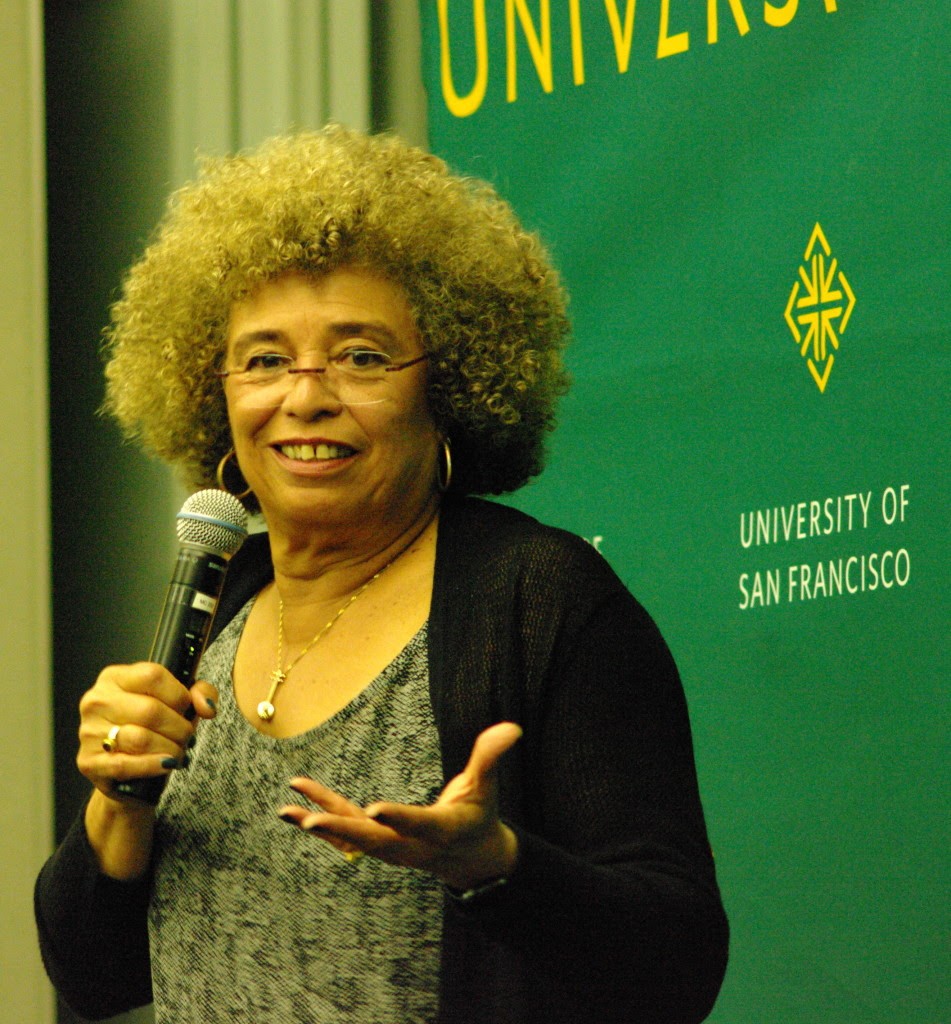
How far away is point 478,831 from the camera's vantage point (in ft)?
4.48

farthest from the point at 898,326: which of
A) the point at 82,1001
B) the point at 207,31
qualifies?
the point at 207,31

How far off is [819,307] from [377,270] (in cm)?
75

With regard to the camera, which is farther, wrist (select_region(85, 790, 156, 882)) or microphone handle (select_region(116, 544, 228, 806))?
wrist (select_region(85, 790, 156, 882))

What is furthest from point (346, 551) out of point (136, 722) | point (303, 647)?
point (136, 722)

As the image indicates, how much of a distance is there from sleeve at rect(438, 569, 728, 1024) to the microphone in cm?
35

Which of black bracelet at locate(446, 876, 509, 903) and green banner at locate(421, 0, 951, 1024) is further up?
green banner at locate(421, 0, 951, 1024)

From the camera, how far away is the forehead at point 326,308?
196cm

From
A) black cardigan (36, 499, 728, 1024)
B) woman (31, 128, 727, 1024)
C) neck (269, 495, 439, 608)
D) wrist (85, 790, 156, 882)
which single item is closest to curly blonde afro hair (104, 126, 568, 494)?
woman (31, 128, 727, 1024)

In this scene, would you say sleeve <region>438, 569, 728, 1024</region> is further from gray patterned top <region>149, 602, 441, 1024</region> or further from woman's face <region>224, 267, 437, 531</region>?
woman's face <region>224, 267, 437, 531</region>

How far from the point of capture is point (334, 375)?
193 centimetres

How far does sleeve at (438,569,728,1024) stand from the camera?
1485mm

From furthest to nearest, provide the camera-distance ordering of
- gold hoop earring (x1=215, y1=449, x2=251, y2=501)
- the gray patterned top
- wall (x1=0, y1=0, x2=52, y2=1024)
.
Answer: wall (x1=0, y1=0, x2=52, y2=1024), gold hoop earring (x1=215, y1=449, x2=251, y2=501), the gray patterned top

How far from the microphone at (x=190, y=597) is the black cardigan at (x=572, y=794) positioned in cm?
25

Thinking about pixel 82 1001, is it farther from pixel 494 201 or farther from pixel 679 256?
pixel 679 256
